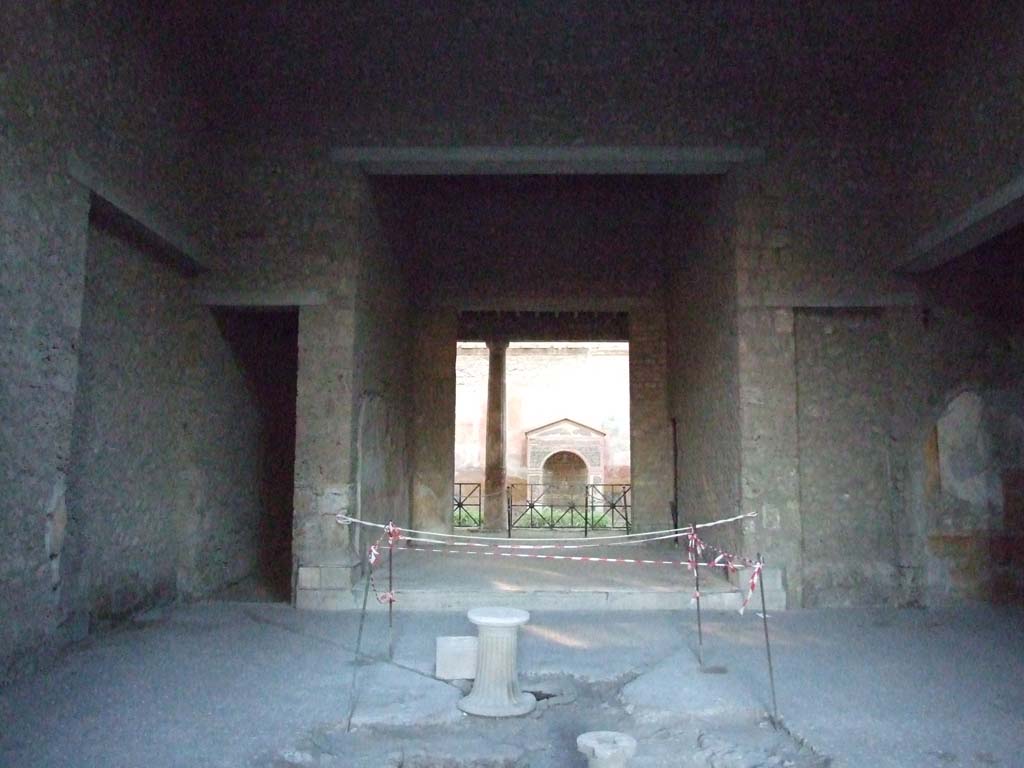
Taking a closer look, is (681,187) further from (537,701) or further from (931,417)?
(537,701)

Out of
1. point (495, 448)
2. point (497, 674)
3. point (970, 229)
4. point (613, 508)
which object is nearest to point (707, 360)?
point (970, 229)

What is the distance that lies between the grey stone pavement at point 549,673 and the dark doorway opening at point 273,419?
9.17ft

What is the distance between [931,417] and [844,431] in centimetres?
85

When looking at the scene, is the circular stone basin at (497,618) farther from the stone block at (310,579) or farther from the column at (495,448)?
the column at (495,448)

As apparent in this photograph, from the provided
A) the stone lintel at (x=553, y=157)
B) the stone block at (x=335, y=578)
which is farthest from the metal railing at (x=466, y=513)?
the stone lintel at (x=553, y=157)

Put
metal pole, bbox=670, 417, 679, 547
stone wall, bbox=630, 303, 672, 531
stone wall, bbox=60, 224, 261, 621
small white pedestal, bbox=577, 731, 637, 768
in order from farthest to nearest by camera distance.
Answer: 1. stone wall, bbox=630, 303, 672, 531
2. metal pole, bbox=670, 417, 679, 547
3. stone wall, bbox=60, 224, 261, 621
4. small white pedestal, bbox=577, 731, 637, 768

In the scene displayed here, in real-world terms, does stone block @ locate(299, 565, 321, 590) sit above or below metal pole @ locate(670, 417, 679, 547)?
below

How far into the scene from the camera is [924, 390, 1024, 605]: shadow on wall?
24.9ft

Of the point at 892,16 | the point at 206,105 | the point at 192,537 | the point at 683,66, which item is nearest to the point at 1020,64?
the point at 892,16

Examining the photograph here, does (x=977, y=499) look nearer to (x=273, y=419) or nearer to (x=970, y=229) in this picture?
(x=970, y=229)

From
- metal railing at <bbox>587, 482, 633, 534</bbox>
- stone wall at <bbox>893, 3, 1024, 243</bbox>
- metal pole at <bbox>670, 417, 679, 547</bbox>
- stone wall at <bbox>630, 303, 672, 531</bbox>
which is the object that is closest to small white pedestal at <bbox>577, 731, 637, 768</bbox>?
stone wall at <bbox>893, 3, 1024, 243</bbox>

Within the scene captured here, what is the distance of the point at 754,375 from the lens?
7703 mm

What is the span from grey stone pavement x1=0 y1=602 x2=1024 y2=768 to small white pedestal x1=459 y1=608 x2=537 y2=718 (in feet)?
0.57

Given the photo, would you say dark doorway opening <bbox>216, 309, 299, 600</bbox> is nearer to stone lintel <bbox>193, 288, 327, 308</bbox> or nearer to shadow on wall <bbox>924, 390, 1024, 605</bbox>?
stone lintel <bbox>193, 288, 327, 308</bbox>
